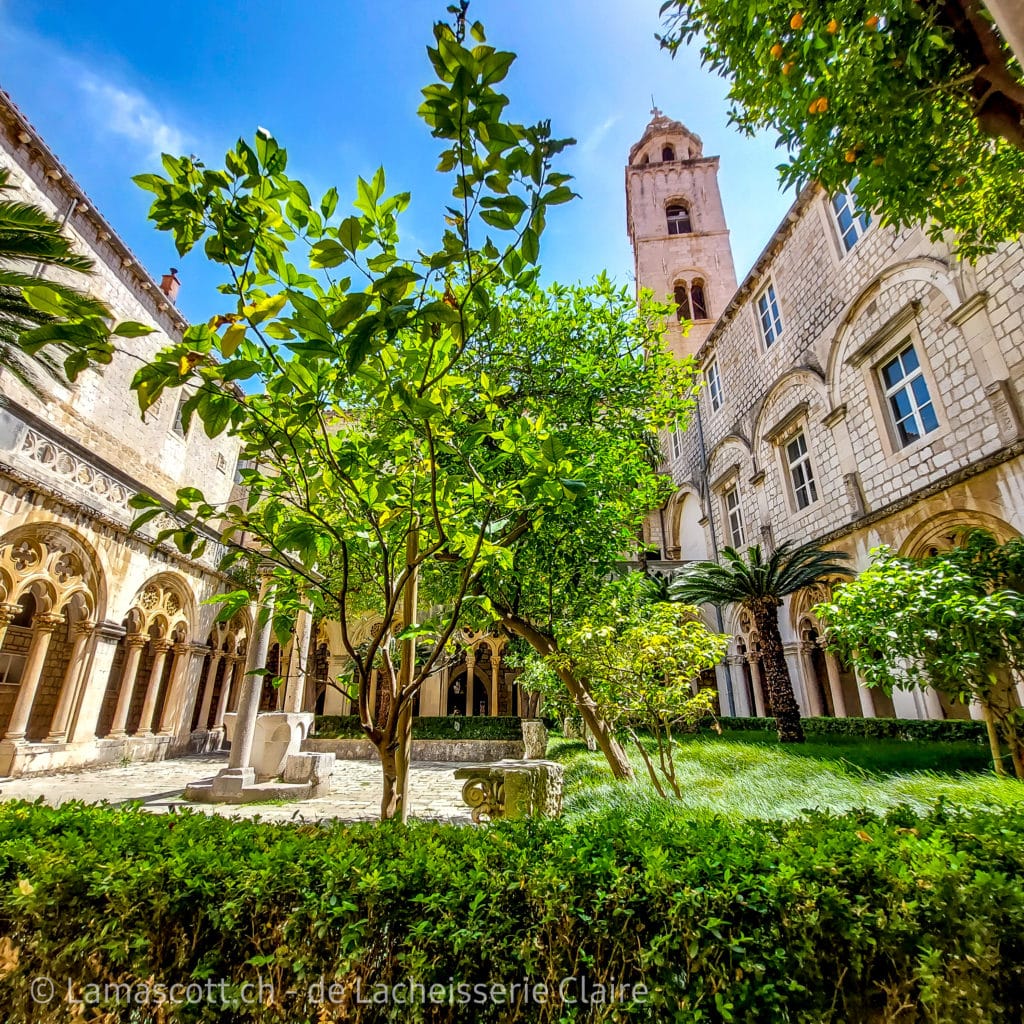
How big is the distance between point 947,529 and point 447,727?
13300 mm

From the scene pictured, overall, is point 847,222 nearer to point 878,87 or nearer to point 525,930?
point 878,87

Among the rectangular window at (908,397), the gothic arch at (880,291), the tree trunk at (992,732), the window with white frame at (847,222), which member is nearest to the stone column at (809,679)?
the rectangular window at (908,397)

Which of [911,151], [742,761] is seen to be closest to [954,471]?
[742,761]

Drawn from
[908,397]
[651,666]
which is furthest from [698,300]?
[651,666]

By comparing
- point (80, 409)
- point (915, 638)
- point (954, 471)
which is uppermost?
point (80, 409)

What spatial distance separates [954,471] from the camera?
9.52m

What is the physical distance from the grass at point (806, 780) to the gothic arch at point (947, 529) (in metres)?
3.58

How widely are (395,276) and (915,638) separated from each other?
6498 mm

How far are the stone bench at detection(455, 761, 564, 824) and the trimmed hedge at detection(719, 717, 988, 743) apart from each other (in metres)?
7.69

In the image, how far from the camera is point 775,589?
1186 cm

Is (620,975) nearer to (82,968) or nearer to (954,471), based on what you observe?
(82,968)

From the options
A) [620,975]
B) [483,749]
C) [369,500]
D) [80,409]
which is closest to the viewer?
[620,975]

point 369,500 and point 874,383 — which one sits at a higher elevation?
point 874,383

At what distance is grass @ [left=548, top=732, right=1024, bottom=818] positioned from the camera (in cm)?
475
